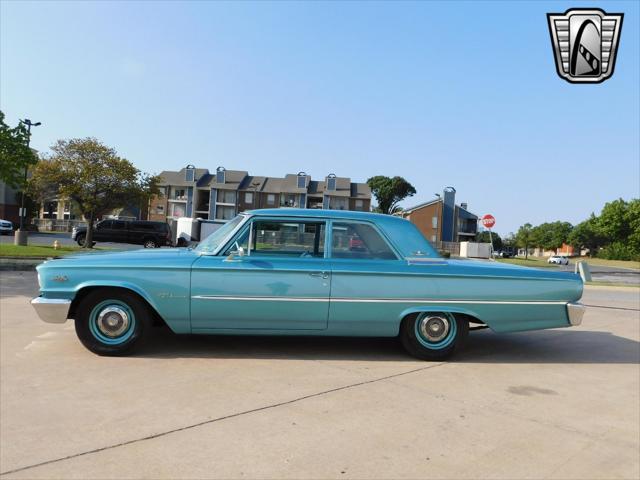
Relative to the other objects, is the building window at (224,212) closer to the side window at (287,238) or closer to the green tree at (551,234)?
Answer: the side window at (287,238)

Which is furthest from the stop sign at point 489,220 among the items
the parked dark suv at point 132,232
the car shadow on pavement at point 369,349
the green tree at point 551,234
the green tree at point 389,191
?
the green tree at point 551,234

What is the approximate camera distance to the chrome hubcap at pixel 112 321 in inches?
184

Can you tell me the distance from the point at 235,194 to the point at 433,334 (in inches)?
2773

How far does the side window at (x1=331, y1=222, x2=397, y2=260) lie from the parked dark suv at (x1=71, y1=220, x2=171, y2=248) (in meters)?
27.0

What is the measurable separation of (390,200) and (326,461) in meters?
91.4

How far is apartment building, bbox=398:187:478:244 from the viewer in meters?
74.4

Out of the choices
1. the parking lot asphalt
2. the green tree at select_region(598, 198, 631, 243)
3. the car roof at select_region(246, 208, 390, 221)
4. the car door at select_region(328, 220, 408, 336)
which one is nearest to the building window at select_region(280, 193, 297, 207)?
the green tree at select_region(598, 198, 631, 243)

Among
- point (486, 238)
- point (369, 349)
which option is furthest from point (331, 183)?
point (369, 349)

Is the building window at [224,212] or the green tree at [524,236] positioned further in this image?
the green tree at [524,236]

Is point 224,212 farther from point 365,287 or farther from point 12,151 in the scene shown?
point 365,287

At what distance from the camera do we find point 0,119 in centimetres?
1498

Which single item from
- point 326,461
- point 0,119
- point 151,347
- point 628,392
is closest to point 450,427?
point 326,461

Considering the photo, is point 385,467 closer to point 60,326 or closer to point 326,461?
point 326,461

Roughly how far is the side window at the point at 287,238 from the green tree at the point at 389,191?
286 feet
